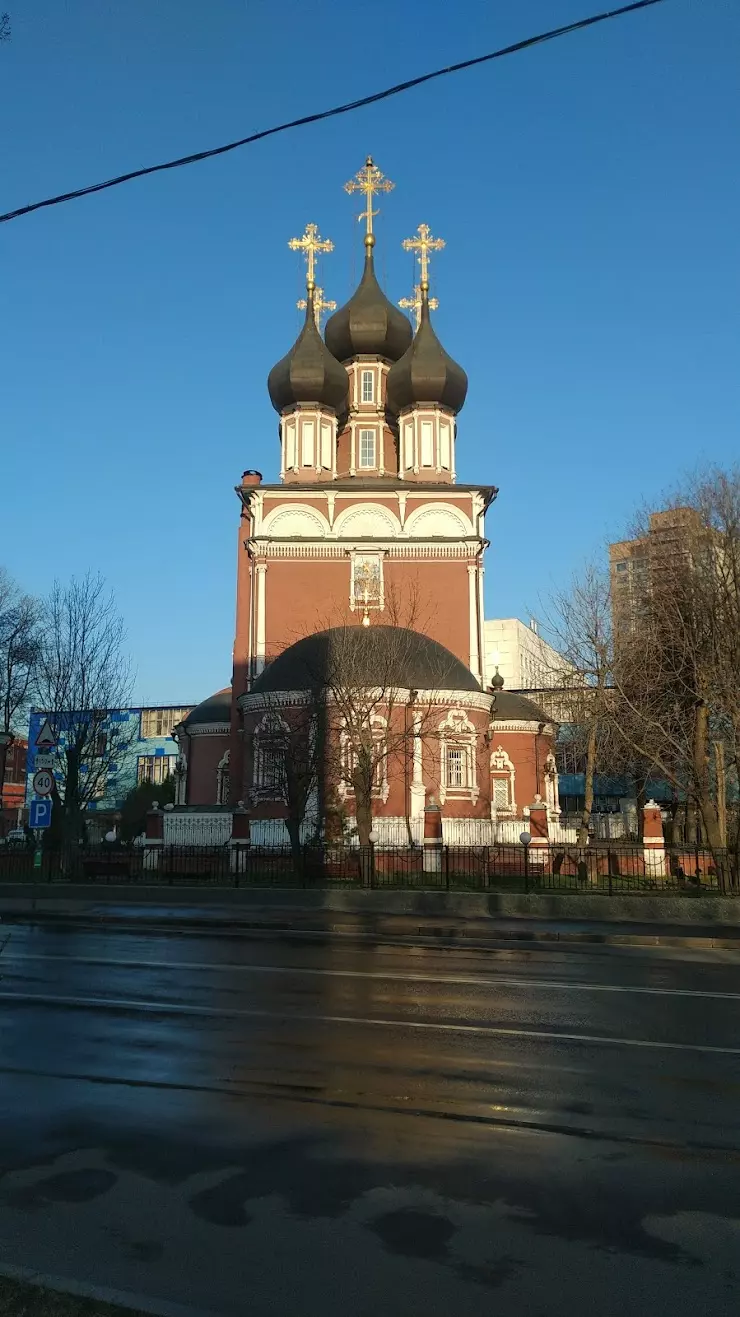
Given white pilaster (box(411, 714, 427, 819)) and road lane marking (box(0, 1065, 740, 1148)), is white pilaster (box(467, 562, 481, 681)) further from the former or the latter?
road lane marking (box(0, 1065, 740, 1148))

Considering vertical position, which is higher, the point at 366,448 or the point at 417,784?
the point at 366,448

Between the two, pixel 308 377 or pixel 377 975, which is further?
pixel 308 377

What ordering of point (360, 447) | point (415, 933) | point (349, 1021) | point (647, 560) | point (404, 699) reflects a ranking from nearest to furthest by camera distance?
point (349, 1021) < point (415, 933) < point (647, 560) < point (404, 699) < point (360, 447)

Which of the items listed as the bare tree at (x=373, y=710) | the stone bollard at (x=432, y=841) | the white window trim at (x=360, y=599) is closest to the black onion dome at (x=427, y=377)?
the white window trim at (x=360, y=599)

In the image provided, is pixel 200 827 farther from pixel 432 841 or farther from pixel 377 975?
pixel 377 975

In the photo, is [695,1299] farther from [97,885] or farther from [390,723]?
[390,723]

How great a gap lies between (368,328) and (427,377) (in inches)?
189

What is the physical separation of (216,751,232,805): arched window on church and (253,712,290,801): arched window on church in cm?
725

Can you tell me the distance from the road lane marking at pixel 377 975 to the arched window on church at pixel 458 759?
2031 cm

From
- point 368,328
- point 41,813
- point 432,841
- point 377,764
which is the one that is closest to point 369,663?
point 377,764

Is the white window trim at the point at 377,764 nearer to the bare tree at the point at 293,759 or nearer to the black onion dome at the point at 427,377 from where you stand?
the bare tree at the point at 293,759

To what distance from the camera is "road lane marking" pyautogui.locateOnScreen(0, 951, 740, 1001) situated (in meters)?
11.0

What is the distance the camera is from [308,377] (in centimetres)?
4172

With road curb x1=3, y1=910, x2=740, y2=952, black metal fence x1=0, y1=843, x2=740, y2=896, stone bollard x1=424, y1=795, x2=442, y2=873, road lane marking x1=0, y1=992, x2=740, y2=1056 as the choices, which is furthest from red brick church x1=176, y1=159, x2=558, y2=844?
road lane marking x1=0, y1=992, x2=740, y2=1056
